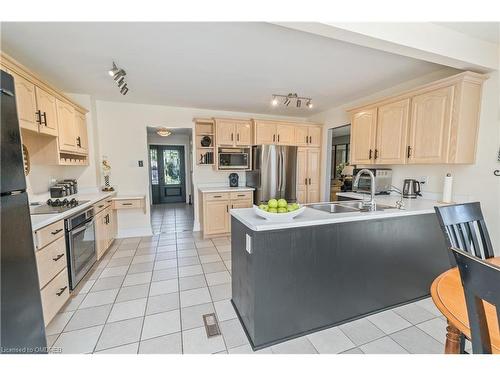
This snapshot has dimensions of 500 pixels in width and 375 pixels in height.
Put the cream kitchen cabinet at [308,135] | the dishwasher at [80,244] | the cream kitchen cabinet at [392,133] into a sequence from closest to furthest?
1. the dishwasher at [80,244]
2. the cream kitchen cabinet at [392,133]
3. the cream kitchen cabinet at [308,135]

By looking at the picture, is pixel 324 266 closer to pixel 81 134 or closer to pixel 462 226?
pixel 462 226

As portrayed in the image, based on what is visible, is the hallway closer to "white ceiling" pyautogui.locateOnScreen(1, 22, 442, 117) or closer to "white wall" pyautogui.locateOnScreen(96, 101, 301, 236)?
"white wall" pyautogui.locateOnScreen(96, 101, 301, 236)

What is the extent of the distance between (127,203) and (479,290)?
14.0 ft

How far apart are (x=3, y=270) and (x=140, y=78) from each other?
105 inches

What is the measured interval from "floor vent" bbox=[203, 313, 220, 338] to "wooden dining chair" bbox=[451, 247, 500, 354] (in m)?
1.60

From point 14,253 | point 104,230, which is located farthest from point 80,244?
point 14,253

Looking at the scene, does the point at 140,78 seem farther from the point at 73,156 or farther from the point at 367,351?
the point at 367,351

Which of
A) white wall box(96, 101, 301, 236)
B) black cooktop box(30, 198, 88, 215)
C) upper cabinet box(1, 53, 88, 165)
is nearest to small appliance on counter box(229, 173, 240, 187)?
white wall box(96, 101, 301, 236)

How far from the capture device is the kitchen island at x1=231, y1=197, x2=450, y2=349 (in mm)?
1614

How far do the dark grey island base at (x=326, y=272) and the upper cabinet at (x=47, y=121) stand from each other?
2.28m

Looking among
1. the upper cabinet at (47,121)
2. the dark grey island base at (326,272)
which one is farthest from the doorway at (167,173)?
the dark grey island base at (326,272)

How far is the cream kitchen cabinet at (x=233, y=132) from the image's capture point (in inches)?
168

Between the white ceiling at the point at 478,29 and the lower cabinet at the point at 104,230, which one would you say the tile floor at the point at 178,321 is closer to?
the lower cabinet at the point at 104,230
